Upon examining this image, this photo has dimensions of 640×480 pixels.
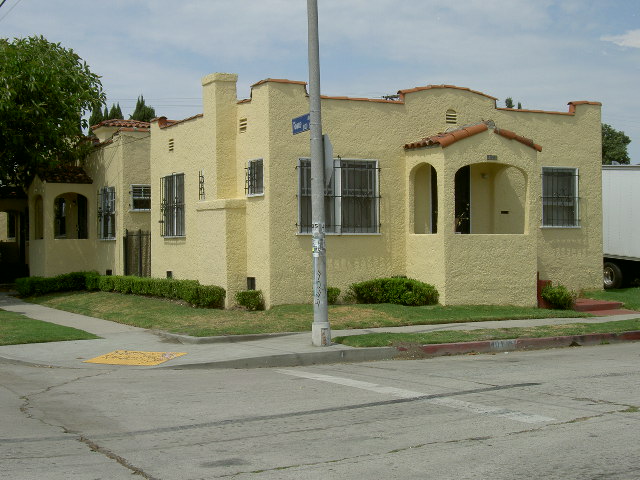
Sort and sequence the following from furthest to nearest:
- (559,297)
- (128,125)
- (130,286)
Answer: (128,125) < (130,286) < (559,297)

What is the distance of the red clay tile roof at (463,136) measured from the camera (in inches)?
716

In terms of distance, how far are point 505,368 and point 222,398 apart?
4.37 metres

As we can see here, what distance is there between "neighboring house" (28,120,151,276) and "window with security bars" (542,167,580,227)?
457 inches

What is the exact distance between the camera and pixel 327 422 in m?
8.09

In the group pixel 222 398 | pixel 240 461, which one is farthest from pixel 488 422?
pixel 222 398

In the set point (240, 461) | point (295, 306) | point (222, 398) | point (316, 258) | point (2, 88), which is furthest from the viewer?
point (2, 88)

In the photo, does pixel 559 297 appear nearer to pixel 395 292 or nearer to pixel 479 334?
pixel 395 292

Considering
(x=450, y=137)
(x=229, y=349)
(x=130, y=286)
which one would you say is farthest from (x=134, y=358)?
(x=130, y=286)

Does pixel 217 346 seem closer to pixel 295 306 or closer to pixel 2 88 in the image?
pixel 295 306

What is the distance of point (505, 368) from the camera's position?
38.1ft

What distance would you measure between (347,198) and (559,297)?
17.8 feet

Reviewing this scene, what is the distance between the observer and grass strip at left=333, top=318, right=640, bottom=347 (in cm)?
1354

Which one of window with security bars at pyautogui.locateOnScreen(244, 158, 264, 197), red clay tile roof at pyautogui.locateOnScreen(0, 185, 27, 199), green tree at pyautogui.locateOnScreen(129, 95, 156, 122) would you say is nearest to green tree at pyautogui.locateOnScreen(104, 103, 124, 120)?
green tree at pyautogui.locateOnScreen(129, 95, 156, 122)

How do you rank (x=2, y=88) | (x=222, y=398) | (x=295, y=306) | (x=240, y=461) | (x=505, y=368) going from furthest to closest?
(x=2, y=88) < (x=295, y=306) < (x=505, y=368) < (x=222, y=398) < (x=240, y=461)
